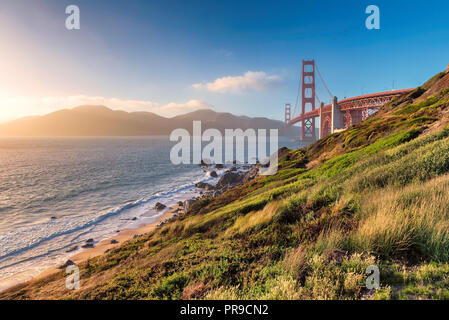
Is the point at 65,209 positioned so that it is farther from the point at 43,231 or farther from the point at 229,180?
the point at 229,180

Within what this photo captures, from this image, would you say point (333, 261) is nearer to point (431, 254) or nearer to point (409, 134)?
point (431, 254)

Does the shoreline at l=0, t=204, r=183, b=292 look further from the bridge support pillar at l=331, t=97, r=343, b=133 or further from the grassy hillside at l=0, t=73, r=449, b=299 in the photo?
the bridge support pillar at l=331, t=97, r=343, b=133

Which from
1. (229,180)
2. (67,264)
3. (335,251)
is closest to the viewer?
(335,251)

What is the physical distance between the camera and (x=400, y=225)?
3424 mm

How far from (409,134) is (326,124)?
180 feet

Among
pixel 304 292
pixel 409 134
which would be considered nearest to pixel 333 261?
pixel 304 292

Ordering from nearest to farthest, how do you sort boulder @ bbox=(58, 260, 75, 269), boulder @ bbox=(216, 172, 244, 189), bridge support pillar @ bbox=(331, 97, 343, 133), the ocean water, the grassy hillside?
the grassy hillside → boulder @ bbox=(58, 260, 75, 269) → the ocean water → boulder @ bbox=(216, 172, 244, 189) → bridge support pillar @ bbox=(331, 97, 343, 133)

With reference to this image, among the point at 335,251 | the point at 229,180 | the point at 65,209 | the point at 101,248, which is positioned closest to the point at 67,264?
the point at 101,248

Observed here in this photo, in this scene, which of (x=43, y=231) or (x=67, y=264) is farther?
(x=43, y=231)

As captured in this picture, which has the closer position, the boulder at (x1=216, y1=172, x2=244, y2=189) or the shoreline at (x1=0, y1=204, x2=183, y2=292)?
the shoreline at (x1=0, y1=204, x2=183, y2=292)

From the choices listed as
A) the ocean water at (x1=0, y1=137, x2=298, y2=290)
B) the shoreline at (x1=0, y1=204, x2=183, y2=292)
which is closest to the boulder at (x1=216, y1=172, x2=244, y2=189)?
the ocean water at (x1=0, y1=137, x2=298, y2=290)

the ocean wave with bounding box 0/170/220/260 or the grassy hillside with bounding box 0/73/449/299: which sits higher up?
the grassy hillside with bounding box 0/73/449/299

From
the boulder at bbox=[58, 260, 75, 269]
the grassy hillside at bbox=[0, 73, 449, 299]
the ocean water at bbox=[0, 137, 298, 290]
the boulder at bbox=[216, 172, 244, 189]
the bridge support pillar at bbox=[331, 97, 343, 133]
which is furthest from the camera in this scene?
the bridge support pillar at bbox=[331, 97, 343, 133]
